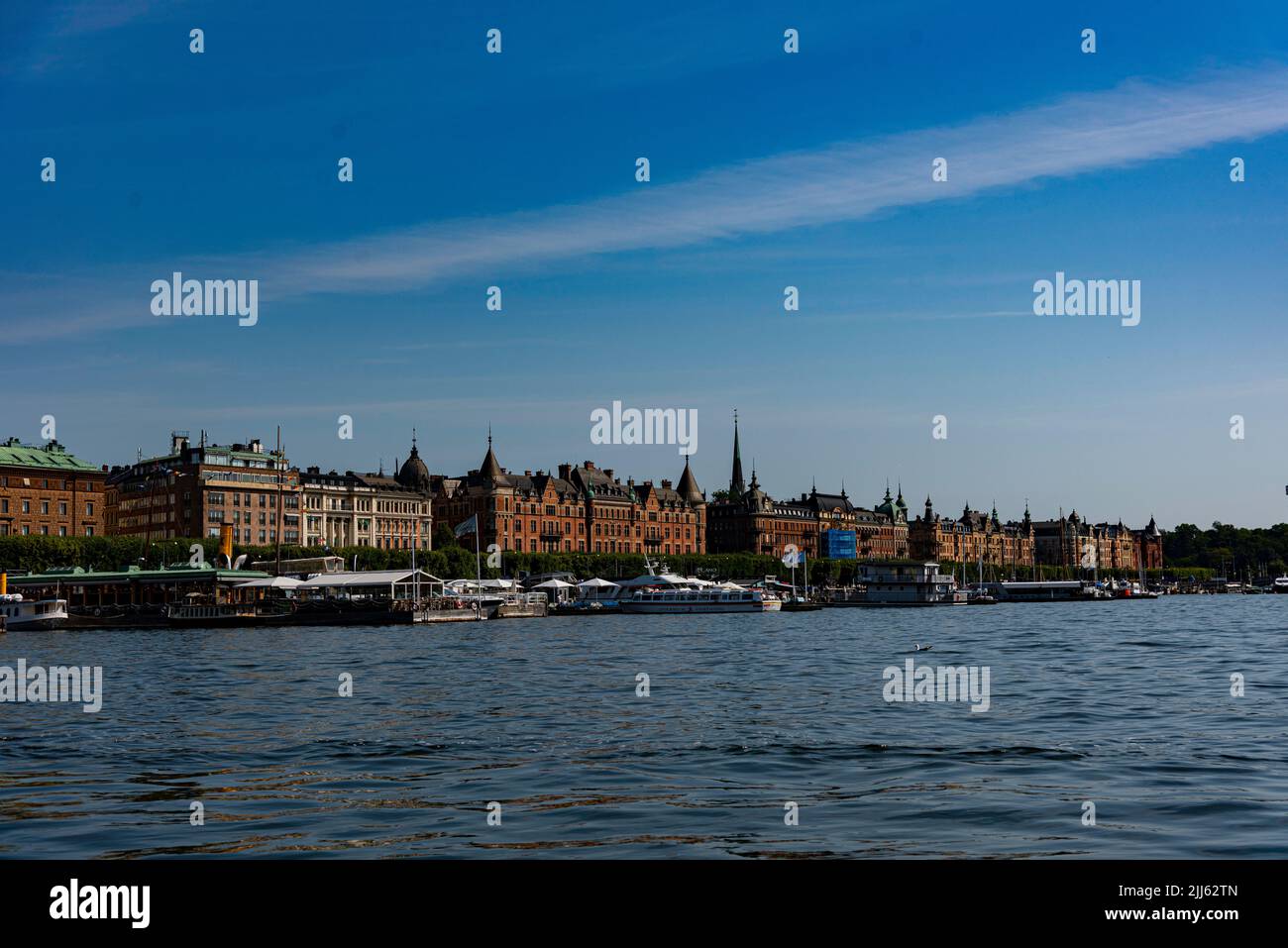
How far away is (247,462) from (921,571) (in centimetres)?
7793

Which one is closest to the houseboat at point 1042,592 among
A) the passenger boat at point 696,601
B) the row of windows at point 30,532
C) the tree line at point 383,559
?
the tree line at point 383,559

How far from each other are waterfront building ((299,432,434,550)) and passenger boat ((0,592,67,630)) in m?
75.7

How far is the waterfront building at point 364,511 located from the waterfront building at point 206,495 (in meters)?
3.89

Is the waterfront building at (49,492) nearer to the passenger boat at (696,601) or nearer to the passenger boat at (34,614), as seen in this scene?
the passenger boat at (34,614)

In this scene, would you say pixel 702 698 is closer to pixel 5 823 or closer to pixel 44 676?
pixel 5 823

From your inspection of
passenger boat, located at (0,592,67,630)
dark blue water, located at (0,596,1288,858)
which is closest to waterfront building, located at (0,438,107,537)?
passenger boat, located at (0,592,67,630)

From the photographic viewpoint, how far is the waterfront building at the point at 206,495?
151875 mm

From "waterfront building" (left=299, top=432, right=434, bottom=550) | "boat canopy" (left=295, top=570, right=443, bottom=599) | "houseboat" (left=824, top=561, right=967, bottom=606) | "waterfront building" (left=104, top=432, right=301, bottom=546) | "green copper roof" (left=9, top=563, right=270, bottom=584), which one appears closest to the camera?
"boat canopy" (left=295, top=570, right=443, bottom=599)

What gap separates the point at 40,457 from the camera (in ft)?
466

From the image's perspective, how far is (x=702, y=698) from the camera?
105 feet

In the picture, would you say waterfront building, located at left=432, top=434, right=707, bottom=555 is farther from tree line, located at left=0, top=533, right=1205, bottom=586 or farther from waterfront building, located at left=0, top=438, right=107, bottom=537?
waterfront building, located at left=0, top=438, right=107, bottom=537

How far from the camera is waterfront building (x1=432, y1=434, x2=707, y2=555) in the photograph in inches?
6988

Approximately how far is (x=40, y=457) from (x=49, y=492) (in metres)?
4.27
